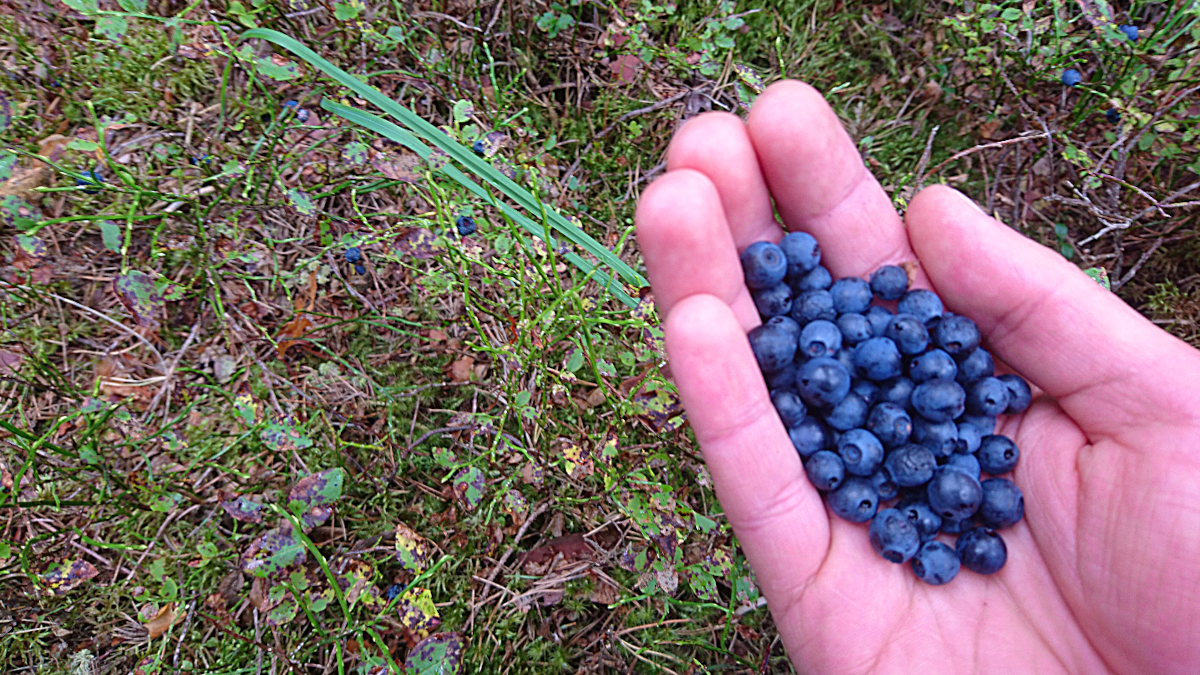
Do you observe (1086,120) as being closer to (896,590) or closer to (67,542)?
(896,590)

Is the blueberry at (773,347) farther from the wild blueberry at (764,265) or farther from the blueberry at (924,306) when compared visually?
the blueberry at (924,306)

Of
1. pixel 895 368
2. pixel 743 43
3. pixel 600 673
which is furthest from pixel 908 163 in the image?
pixel 600 673

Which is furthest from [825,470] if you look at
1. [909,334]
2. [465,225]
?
[465,225]

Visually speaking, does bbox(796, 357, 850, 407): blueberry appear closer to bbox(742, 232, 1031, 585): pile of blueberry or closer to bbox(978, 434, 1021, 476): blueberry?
bbox(742, 232, 1031, 585): pile of blueberry

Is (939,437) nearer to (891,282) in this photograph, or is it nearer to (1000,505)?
(1000,505)

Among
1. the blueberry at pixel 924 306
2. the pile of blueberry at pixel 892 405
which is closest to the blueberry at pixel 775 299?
the pile of blueberry at pixel 892 405

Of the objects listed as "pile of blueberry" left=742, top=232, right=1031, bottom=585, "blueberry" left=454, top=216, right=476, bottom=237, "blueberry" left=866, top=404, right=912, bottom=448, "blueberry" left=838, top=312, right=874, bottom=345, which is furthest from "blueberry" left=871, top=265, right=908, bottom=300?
"blueberry" left=454, top=216, right=476, bottom=237

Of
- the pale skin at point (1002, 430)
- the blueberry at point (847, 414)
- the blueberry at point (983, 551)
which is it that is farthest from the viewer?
the blueberry at point (847, 414)
